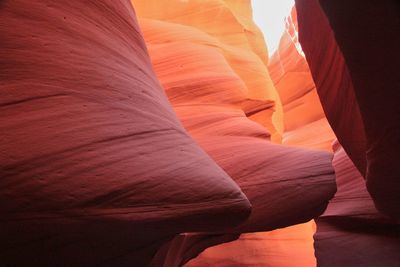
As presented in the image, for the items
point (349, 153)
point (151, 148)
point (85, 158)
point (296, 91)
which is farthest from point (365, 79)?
point (296, 91)

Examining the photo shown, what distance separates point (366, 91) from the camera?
185cm

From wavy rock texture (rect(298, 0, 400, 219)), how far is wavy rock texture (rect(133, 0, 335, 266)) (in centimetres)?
30

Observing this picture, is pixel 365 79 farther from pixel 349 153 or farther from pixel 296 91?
pixel 296 91

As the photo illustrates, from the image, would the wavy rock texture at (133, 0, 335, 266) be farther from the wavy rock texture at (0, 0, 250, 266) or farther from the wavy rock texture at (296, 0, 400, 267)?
the wavy rock texture at (0, 0, 250, 266)

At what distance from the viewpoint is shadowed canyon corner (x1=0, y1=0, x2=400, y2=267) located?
1227 mm

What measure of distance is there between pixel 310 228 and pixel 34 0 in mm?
4662

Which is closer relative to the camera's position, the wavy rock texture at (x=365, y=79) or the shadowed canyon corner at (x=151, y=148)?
the shadowed canyon corner at (x=151, y=148)

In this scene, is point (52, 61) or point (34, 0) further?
point (34, 0)

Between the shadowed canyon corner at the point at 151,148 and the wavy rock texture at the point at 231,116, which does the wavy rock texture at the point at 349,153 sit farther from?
the wavy rock texture at the point at 231,116

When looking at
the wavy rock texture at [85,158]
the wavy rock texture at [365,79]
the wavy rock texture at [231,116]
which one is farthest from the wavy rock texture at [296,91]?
the wavy rock texture at [85,158]

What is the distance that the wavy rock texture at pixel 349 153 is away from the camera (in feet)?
6.45

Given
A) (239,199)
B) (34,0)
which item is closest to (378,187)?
(239,199)

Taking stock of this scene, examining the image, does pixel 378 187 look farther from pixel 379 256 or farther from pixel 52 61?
pixel 52 61

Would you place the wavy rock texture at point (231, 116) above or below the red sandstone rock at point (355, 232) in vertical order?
above
